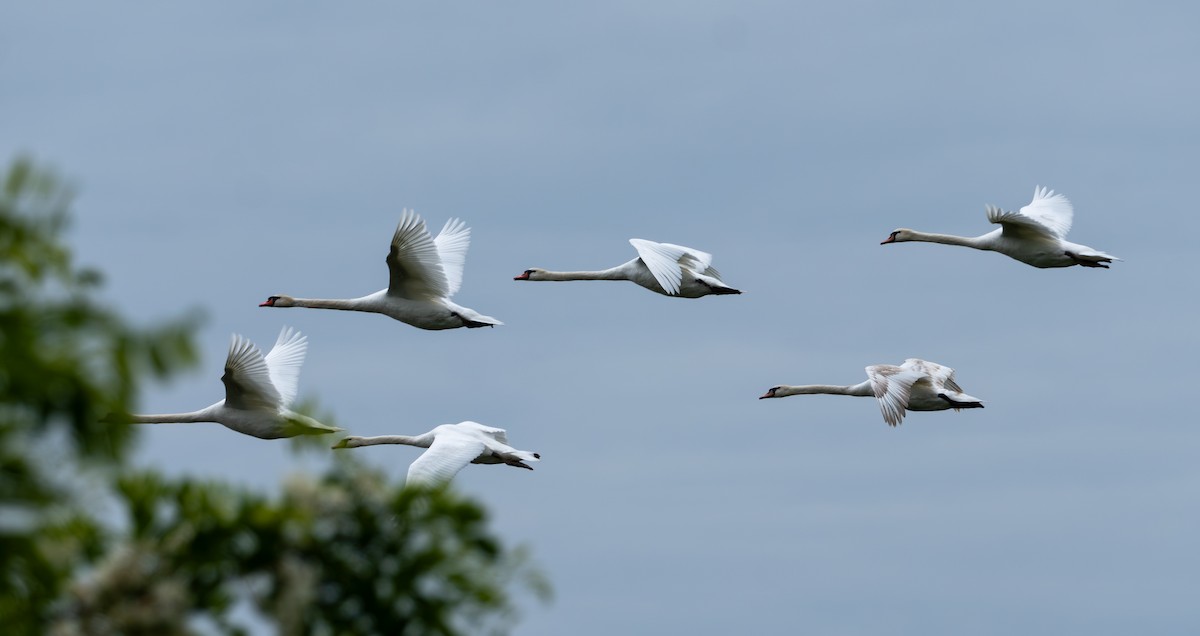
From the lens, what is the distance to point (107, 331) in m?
9.35

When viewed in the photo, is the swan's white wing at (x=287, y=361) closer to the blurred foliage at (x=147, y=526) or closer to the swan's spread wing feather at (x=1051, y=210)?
the swan's spread wing feather at (x=1051, y=210)

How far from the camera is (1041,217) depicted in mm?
45062

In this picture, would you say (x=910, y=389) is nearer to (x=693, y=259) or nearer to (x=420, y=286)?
(x=693, y=259)

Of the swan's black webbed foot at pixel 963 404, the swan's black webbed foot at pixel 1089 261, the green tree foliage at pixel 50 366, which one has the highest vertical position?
the swan's black webbed foot at pixel 1089 261

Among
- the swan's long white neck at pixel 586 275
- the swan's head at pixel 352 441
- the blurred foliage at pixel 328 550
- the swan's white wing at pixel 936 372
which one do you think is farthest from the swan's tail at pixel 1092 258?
the blurred foliage at pixel 328 550

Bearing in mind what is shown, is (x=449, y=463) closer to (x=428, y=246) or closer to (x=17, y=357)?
(x=428, y=246)

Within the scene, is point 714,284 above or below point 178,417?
above

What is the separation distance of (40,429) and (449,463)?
27.7m

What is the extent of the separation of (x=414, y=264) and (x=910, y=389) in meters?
11.1

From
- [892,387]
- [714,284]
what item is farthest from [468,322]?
[892,387]

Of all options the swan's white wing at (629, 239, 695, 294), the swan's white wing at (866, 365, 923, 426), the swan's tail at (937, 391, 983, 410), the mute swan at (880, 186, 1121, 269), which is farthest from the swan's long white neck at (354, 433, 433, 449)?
the mute swan at (880, 186, 1121, 269)

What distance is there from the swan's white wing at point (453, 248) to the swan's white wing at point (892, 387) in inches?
371

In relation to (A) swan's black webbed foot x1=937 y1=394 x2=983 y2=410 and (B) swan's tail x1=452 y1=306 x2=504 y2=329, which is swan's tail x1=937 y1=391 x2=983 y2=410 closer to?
(A) swan's black webbed foot x1=937 y1=394 x2=983 y2=410

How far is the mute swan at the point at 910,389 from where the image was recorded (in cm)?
3962
